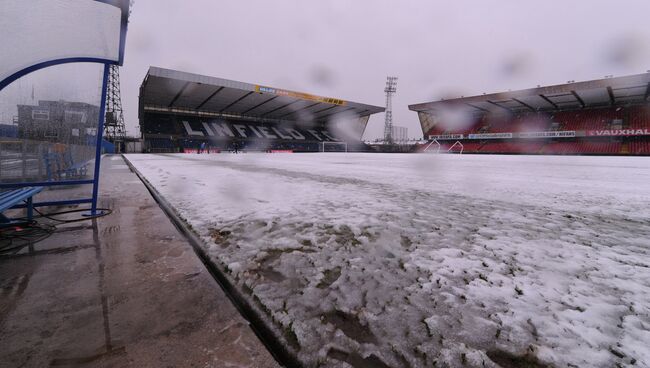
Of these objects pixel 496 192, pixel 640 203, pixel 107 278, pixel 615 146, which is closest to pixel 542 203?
pixel 496 192

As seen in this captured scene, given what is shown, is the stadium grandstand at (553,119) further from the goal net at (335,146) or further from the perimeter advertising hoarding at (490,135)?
the goal net at (335,146)

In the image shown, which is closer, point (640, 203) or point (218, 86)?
point (640, 203)

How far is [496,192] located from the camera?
4.63 metres

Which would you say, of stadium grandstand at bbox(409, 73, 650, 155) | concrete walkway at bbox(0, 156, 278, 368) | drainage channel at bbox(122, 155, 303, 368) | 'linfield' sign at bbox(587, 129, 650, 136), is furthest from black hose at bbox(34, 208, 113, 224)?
'linfield' sign at bbox(587, 129, 650, 136)

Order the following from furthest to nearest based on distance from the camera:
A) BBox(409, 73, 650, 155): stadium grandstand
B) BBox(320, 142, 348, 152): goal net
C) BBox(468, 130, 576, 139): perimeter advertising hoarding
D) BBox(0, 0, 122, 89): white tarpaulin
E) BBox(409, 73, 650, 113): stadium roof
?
1. BBox(320, 142, 348, 152): goal net
2. BBox(468, 130, 576, 139): perimeter advertising hoarding
3. BBox(409, 73, 650, 155): stadium grandstand
4. BBox(409, 73, 650, 113): stadium roof
5. BBox(0, 0, 122, 89): white tarpaulin

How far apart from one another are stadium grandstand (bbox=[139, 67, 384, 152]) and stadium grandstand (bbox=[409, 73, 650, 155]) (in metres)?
12.6

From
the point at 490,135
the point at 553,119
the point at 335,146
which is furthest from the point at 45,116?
the point at 335,146

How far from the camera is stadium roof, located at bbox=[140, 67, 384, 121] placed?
2744cm

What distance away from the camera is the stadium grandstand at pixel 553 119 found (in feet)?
85.7

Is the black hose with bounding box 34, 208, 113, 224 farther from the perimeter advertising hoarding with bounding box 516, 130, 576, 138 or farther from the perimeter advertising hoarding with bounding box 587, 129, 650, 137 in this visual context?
the perimeter advertising hoarding with bounding box 587, 129, 650, 137

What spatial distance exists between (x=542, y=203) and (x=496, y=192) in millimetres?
893

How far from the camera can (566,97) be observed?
92.3ft

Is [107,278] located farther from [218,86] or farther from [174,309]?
[218,86]

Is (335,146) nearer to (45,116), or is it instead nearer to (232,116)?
(232,116)
